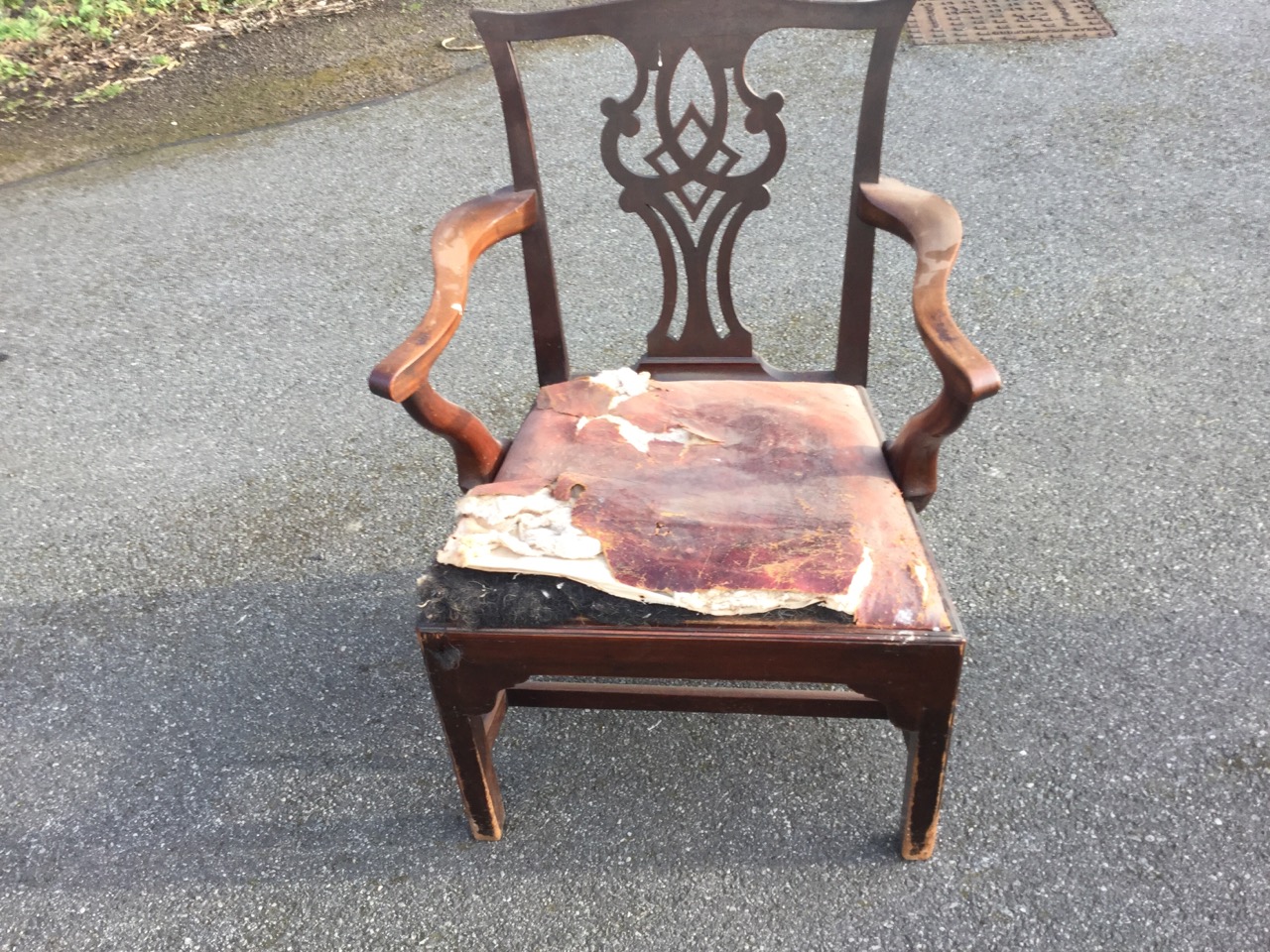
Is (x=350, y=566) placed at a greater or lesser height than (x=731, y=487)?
lesser

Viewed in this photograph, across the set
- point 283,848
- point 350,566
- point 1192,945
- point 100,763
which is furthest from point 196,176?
point 1192,945

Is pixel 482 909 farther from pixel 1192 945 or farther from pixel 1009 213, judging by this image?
pixel 1009 213

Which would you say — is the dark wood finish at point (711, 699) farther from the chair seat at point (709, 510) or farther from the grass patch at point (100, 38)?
the grass patch at point (100, 38)

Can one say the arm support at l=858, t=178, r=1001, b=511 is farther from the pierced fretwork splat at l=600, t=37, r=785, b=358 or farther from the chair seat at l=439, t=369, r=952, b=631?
the pierced fretwork splat at l=600, t=37, r=785, b=358

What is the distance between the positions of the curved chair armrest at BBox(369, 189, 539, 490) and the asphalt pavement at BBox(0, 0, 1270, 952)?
587mm

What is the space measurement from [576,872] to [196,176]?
3.44 metres

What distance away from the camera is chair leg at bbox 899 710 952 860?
4.42ft

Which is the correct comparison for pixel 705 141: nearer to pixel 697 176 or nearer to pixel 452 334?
pixel 697 176

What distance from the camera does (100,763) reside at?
1.83 meters

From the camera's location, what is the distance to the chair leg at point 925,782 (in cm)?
135

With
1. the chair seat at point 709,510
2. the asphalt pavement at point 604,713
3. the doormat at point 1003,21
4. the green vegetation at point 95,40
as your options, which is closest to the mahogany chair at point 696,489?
the chair seat at point 709,510

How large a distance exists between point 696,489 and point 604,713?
615 millimetres

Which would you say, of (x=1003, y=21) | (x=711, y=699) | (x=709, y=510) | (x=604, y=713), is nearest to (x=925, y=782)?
(x=711, y=699)

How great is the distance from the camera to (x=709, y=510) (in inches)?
54.3
